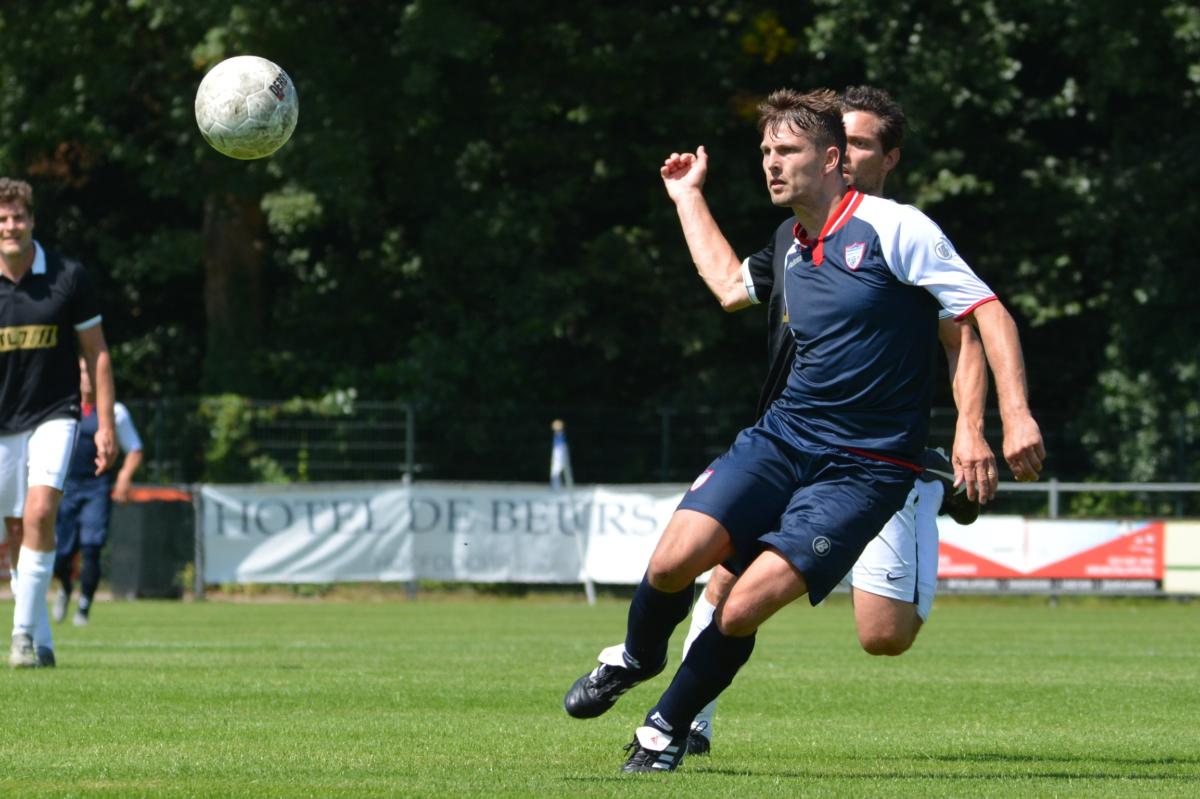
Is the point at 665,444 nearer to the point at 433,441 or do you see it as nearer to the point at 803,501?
the point at 433,441

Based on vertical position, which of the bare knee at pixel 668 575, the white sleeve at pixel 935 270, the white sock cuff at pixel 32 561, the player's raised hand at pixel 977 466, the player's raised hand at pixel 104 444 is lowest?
the white sock cuff at pixel 32 561

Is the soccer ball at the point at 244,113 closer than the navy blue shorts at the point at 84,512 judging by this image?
Yes

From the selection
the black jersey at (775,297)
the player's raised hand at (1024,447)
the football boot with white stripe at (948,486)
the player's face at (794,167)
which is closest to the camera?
the player's raised hand at (1024,447)

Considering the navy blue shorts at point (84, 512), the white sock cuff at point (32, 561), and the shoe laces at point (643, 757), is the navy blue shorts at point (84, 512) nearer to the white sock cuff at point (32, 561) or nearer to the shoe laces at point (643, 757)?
the white sock cuff at point (32, 561)

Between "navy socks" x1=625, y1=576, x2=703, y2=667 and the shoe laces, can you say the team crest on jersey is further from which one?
the shoe laces

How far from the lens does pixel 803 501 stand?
6297 mm

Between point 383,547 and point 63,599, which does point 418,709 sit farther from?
point 383,547

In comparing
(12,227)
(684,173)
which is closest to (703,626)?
(684,173)

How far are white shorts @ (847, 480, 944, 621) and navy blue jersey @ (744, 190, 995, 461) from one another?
1.56 ft

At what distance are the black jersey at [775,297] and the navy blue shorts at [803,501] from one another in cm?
43

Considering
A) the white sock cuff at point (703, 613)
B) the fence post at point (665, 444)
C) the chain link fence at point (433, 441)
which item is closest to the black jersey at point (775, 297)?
the white sock cuff at point (703, 613)

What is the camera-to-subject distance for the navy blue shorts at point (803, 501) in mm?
Answer: 6172

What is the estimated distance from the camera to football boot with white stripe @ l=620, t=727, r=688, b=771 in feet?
20.8

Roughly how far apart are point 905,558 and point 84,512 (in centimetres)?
1255
